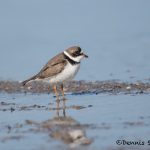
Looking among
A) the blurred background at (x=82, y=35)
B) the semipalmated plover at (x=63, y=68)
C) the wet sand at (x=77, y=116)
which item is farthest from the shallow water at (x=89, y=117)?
the blurred background at (x=82, y=35)

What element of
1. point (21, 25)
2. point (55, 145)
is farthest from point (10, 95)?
point (21, 25)

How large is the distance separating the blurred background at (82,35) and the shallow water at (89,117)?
1966 millimetres

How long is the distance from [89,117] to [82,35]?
22.8 ft

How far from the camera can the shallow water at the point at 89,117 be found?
8.08 m

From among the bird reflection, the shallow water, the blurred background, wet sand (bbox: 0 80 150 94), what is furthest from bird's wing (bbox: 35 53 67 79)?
the blurred background

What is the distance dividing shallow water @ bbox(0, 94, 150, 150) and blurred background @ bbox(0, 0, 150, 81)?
1966 millimetres

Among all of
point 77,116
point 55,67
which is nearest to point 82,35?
point 55,67

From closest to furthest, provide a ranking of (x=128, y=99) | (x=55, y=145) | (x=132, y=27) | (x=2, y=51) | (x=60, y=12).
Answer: (x=55, y=145)
(x=128, y=99)
(x=2, y=51)
(x=132, y=27)
(x=60, y=12)

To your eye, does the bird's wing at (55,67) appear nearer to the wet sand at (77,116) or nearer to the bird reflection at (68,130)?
the wet sand at (77,116)

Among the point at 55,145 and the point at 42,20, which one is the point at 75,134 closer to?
the point at 55,145

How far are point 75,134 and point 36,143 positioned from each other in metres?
0.59

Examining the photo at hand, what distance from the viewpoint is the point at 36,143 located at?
798cm

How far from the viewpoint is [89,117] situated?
9508 mm

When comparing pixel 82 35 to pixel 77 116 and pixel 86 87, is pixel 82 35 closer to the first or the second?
pixel 86 87
